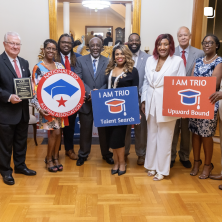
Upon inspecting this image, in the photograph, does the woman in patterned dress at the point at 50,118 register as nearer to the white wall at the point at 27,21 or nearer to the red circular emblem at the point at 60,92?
the red circular emblem at the point at 60,92

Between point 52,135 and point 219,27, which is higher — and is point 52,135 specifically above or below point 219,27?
below

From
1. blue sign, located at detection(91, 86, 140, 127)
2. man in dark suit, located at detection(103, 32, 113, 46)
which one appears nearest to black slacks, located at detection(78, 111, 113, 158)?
blue sign, located at detection(91, 86, 140, 127)

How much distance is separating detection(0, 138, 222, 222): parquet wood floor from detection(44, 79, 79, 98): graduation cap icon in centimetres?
102

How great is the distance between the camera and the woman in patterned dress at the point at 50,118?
2996mm

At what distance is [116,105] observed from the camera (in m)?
2.99

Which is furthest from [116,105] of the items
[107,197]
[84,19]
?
[84,19]

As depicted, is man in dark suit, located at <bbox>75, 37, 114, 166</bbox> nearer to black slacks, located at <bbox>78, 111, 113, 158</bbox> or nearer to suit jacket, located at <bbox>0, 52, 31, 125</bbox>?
black slacks, located at <bbox>78, 111, 113, 158</bbox>

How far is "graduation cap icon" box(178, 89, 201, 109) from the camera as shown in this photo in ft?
9.13

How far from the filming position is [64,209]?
2.43 m

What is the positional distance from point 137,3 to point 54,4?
1.52 meters

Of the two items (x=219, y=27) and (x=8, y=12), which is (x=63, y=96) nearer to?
(x=8, y=12)

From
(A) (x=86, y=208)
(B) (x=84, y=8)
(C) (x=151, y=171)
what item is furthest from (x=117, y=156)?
(B) (x=84, y=8)

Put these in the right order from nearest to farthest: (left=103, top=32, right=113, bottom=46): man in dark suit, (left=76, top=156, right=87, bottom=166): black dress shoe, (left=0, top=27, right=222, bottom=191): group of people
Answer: (left=0, top=27, right=222, bottom=191): group of people < (left=76, top=156, right=87, bottom=166): black dress shoe < (left=103, top=32, right=113, bottom=46): man in dark suit

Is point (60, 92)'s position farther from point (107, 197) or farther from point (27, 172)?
point (107, 197)
